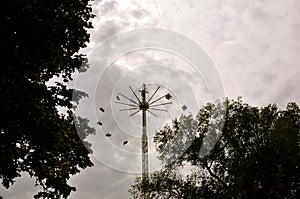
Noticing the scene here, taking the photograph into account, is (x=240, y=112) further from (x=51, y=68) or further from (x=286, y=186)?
(x=51, y=68)

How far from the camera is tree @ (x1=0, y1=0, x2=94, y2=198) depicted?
1548cm

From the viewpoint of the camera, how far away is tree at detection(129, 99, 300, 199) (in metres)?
27.2

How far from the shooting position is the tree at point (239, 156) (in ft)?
89.1

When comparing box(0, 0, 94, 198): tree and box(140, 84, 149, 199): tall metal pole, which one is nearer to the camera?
box(0, 0, 94, 198): tree

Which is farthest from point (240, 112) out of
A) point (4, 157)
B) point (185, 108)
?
→ point (4, 157)

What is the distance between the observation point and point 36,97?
1599 centimetres

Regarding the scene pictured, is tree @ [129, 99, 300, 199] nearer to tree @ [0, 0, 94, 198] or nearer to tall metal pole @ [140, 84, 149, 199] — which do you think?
tall metal pole @ [140, 84, 149, 199]

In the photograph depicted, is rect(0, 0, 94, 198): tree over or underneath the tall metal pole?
underneath

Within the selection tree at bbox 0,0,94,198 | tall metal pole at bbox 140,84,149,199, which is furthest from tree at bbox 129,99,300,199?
tree at bbox 0,0,94,198

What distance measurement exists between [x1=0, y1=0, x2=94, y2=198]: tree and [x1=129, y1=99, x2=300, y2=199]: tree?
13366mm

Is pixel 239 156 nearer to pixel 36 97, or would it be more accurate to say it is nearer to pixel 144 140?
pixel 144 140

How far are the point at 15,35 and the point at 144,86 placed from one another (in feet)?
56.8

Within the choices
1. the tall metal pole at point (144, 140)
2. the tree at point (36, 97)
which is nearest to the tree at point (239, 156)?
the tall metal pole at point (144, 140)

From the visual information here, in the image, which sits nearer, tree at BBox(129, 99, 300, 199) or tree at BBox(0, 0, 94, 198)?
tree at BBox(0, 0, 94, 198)
